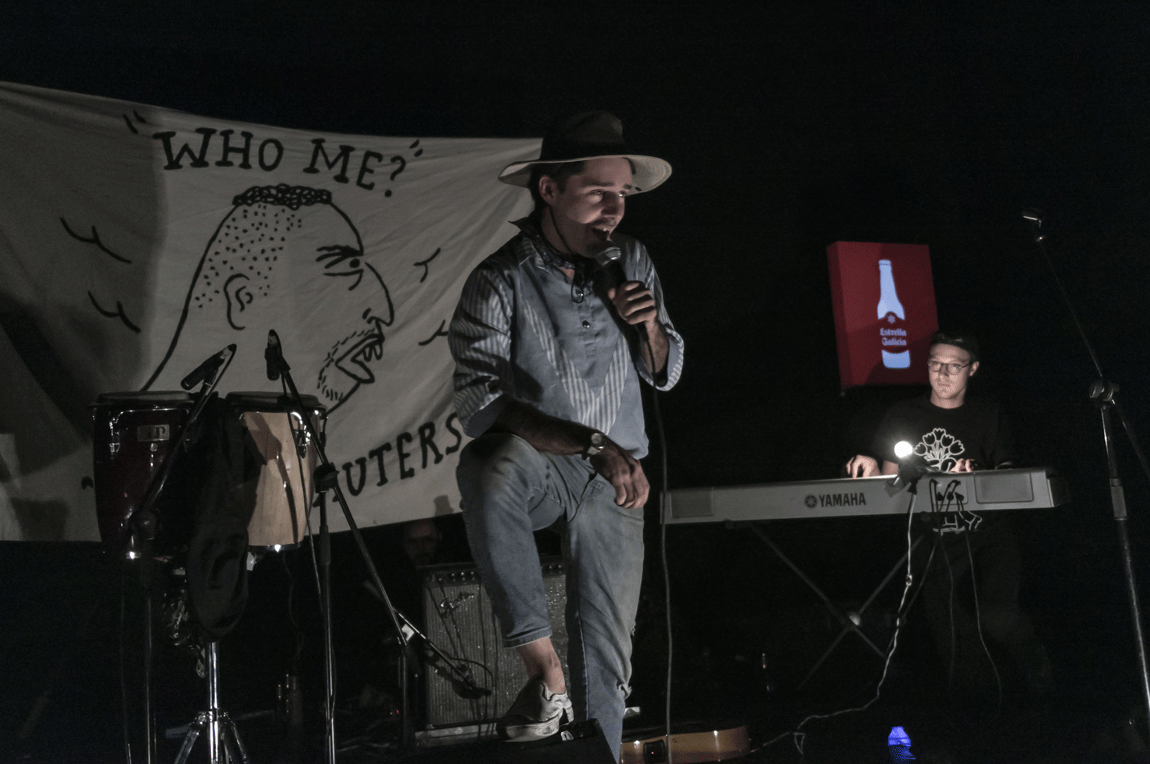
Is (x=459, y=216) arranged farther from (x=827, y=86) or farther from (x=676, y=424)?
(x=827, y=86)

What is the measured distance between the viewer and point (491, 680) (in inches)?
128

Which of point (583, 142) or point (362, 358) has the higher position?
point (583, 142)

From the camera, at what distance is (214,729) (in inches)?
99.8

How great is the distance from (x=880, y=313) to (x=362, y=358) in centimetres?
261

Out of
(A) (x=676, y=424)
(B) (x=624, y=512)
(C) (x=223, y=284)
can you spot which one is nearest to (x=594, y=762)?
(B) (x=624, y=512)

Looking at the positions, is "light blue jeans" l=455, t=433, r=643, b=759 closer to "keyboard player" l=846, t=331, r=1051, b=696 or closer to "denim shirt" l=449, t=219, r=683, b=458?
"denim shirt" l=449, t=219, r=683, b=458

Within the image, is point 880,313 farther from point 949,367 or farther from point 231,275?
point 231,275

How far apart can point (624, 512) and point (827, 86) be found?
352cm

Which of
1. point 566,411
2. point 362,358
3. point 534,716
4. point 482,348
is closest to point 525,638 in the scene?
point 534,716

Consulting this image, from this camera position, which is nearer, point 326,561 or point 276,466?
point 326,561

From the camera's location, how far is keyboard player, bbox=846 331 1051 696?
3605 mm

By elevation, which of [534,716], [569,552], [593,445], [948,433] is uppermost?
[948,433]

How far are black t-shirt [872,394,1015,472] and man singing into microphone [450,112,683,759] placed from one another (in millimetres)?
2134

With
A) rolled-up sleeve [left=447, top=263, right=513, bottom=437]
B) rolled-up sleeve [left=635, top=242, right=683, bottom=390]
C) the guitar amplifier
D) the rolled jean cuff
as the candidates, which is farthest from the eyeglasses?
the rolled jean cuff
